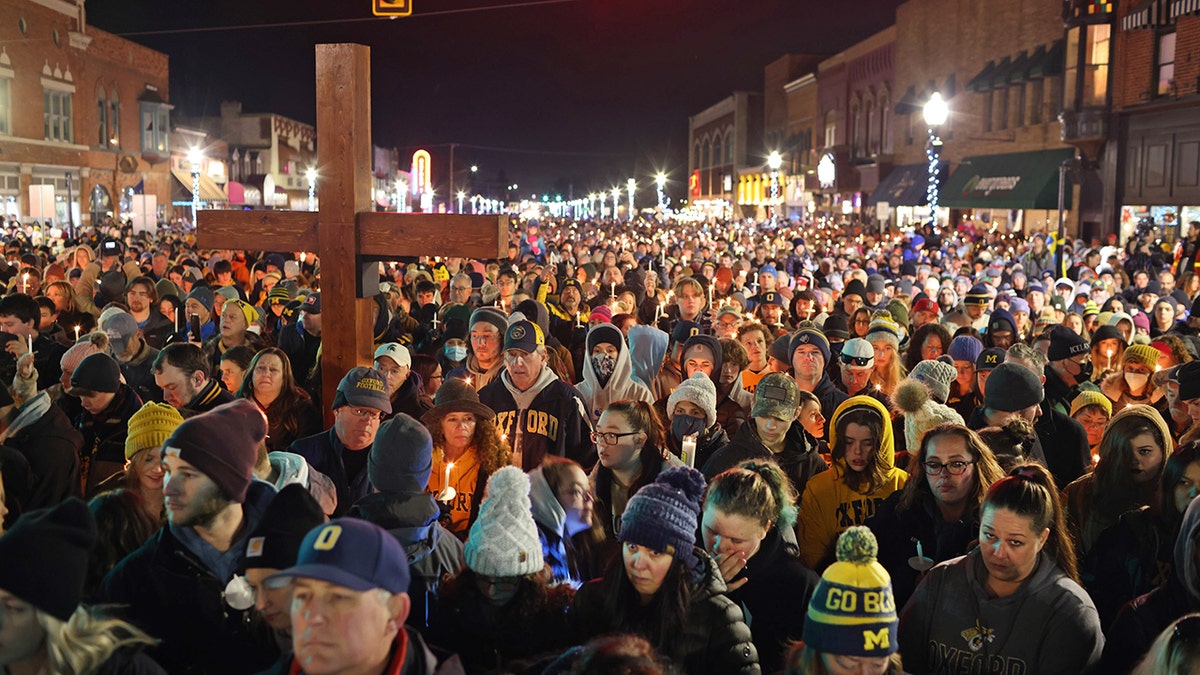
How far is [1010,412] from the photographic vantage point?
6.58 m

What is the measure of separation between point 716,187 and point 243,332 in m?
119

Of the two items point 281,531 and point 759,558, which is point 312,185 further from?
point 281,531

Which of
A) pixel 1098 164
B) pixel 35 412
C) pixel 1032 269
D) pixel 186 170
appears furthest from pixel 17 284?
pixel 186 170

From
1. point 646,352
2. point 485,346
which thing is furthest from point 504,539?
→ point 646,352

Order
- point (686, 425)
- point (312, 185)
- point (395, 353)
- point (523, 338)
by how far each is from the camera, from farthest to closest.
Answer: point (312, 185), point (395, 353), point (523, 338), point (686, 425)

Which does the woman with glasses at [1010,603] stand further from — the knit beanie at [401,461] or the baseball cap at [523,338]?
the baseball cap at [523,338]

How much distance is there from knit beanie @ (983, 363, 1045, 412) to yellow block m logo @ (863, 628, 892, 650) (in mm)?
3547

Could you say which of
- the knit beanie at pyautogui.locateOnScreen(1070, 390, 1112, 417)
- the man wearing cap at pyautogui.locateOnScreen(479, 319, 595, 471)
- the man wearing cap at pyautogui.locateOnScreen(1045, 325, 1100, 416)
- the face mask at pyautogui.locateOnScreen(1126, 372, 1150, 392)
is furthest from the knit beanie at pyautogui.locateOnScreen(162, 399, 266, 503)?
the face mask at pyautogui.locateOnScreen(1126, 372, 1150, 392)

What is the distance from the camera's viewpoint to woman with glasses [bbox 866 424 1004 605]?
16.3 ft

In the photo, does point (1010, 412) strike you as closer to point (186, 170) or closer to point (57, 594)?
point (57, 594)

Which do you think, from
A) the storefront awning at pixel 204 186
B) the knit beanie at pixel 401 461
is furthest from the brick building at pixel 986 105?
the storefront awning at pixel 204 186

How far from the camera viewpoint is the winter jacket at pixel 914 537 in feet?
16.2

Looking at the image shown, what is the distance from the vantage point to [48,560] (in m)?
3.12

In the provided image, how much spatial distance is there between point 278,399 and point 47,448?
175 cm
